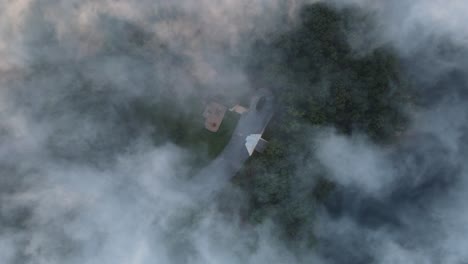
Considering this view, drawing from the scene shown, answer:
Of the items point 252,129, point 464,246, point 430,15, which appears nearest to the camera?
point 430,15

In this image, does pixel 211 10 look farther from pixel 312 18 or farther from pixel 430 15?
pixel 430 15

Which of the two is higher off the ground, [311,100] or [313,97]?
[313,97]

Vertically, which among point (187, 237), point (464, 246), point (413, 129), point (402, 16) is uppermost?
point (402, 16)

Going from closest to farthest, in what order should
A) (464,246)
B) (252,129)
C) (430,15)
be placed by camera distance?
(430,15) < (464,246) < (252,129)

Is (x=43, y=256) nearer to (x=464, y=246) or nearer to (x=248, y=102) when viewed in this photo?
(x=248, y=102)

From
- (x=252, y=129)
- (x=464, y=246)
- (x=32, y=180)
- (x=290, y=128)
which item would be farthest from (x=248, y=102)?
(x=464, y=246)

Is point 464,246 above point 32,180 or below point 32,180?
above

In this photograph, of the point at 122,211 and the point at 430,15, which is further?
the point at 122,211

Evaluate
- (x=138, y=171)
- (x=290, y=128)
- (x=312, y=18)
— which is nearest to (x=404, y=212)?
(x=290, y=128)

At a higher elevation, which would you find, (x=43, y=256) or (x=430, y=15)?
(x=430, y=15)
